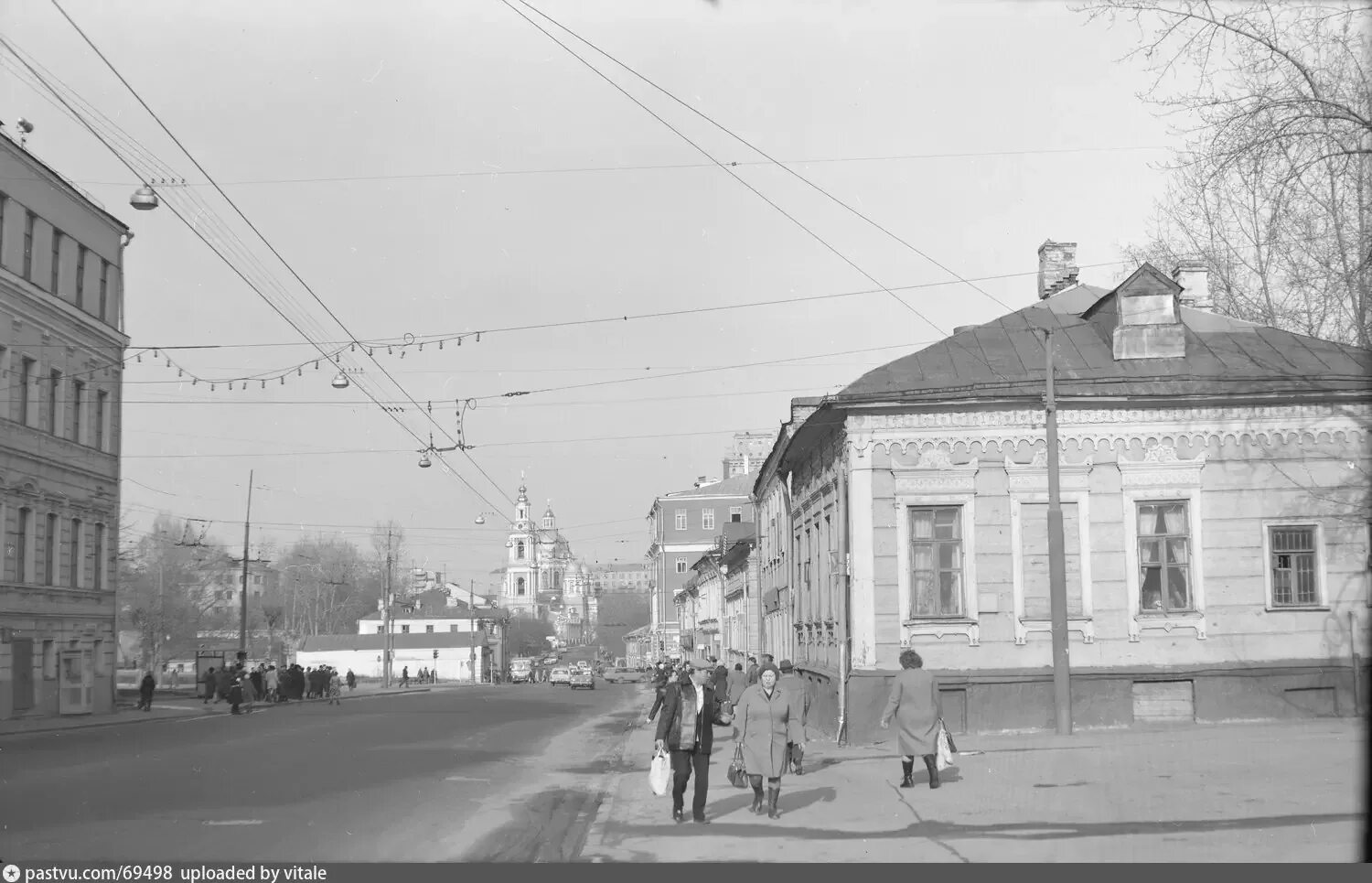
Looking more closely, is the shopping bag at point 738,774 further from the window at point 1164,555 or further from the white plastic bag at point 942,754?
the window at point 1164,555

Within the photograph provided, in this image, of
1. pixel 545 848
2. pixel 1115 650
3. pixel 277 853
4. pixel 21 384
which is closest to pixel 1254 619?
pixel 1115 650

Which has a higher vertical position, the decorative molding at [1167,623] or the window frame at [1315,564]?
the window frame at [1315,564]

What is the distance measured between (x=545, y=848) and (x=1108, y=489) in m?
14.3

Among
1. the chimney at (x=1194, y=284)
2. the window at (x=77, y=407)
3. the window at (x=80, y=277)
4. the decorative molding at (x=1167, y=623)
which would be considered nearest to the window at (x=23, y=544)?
the window at (x=77, y=407)

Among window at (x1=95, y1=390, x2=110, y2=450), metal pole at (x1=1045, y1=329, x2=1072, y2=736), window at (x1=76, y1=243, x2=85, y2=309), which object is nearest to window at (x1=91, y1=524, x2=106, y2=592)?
window at (x1=95, y1=390, x2=110, y2=450)

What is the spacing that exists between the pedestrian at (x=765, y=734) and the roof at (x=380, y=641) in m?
97.8

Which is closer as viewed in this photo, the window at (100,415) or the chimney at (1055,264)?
the chimney at (1055,264)

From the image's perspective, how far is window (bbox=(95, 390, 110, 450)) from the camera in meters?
42.4

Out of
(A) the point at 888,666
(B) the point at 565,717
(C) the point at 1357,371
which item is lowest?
(B) the point at 565,717

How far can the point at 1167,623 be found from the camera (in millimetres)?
22781

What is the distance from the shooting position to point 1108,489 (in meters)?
23.0

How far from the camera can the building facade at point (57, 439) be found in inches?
1421

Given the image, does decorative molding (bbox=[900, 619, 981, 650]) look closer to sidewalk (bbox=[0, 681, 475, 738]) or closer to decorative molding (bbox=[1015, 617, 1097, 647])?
decorative molding (bbox=[1015, 617, 1097, 647])

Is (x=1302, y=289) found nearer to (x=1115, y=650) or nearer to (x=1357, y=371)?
(x=1357, y=371)
